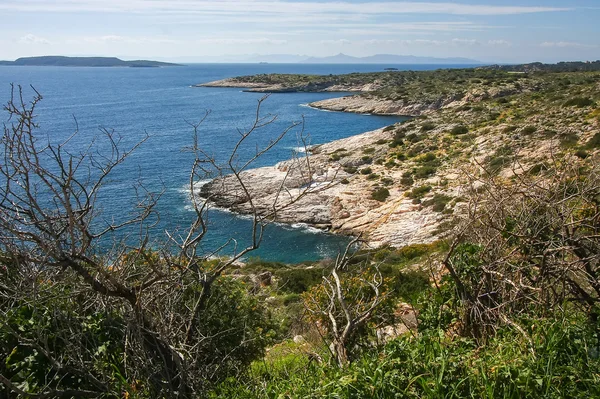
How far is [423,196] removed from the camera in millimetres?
28500

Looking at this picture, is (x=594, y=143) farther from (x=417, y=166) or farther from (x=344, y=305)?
(x=344, y=305)

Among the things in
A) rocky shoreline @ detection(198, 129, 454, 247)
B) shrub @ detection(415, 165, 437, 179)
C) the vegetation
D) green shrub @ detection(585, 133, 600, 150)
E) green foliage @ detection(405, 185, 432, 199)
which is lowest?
rocky shoreline @ detection(198, 129, 454, 247)

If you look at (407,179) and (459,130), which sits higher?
(459,130)

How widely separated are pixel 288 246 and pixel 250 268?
5499 mm

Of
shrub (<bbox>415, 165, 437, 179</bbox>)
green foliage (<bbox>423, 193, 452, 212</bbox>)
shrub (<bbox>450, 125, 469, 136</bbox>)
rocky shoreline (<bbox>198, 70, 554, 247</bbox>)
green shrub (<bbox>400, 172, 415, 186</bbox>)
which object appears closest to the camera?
rocky shoreline (<bbox>198, 70, 554, 247</bbox>)

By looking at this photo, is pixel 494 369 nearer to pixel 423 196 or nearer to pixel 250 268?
pixel 250 268

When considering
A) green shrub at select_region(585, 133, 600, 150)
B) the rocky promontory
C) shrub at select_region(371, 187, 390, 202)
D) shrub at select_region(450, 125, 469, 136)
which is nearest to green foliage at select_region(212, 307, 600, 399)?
the rocky promontory

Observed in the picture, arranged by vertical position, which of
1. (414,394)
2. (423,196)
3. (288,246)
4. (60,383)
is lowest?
(288,246)

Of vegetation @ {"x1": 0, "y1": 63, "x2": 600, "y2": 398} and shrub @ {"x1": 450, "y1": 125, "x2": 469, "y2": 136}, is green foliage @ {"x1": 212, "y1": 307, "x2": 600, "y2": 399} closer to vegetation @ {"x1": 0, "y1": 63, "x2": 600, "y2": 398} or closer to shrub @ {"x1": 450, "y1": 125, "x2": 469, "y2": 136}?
vegetation @ {"x1": 0, "y1": 63, "x2": 600, "y2": 398}

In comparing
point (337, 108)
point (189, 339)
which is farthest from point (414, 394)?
point (337, 108)

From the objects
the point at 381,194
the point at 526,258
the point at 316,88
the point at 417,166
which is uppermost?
the point at 526,258

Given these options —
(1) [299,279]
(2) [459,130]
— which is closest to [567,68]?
(2) [459,130]

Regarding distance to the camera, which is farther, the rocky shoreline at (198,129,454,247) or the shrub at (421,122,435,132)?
the shrub at (421,122,435,132)

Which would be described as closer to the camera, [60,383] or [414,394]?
[414,394]
